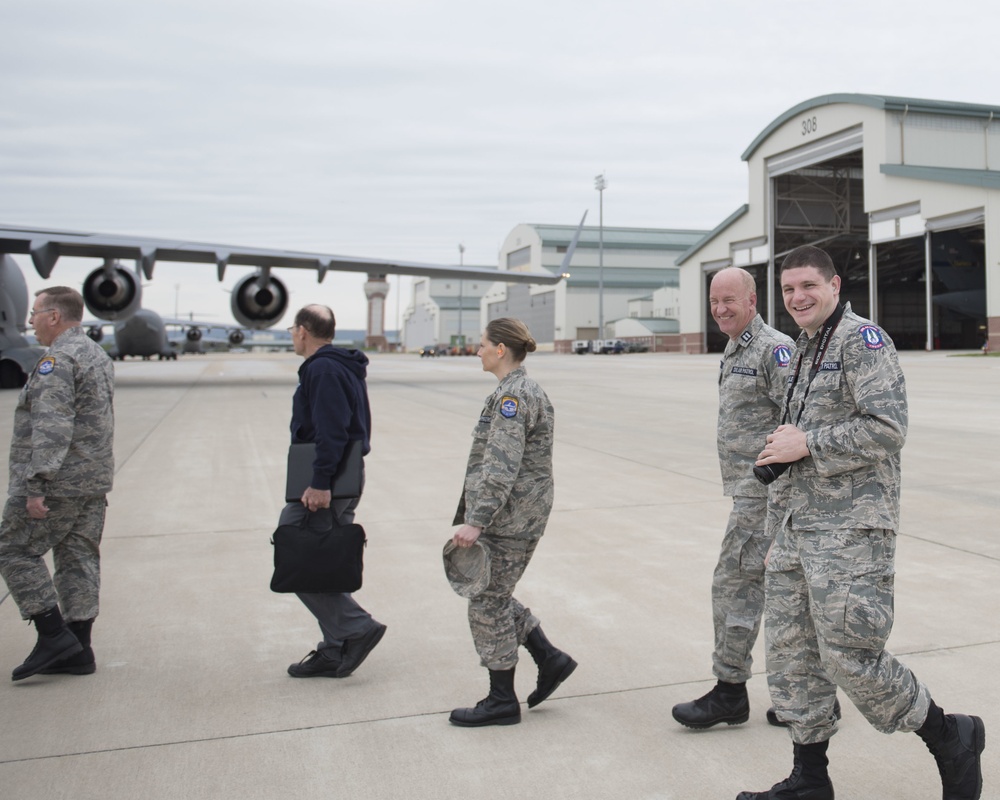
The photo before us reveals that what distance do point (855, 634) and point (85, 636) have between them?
348 centimetres

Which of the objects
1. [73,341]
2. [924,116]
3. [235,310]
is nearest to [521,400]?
[73,341]

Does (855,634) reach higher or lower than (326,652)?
higher

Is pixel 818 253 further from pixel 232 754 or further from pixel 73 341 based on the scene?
pixel 73 341

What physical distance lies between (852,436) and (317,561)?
238 cm

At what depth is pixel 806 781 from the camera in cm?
291

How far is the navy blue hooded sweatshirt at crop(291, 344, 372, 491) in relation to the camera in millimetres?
4098

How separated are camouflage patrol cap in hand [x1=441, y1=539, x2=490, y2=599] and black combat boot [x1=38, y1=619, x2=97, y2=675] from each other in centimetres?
192

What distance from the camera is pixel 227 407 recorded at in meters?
19.0

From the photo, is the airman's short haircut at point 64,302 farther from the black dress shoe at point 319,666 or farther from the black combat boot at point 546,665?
the black combat boot at point 546,665

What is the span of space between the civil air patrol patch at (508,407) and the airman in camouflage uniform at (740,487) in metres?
0.94

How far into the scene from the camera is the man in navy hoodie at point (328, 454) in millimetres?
4109

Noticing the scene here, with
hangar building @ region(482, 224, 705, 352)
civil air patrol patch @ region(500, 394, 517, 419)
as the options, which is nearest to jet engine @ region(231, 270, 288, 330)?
civil air patrol patch @ region(500, 394, 517, 419)

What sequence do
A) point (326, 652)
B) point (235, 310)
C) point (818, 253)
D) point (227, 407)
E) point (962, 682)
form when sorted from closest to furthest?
point (818, 253)
point (962, 682)
point (326, 652)
point (227, 407)
point (235, 310)

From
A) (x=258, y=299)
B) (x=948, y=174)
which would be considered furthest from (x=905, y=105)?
(x=258, y=299)
